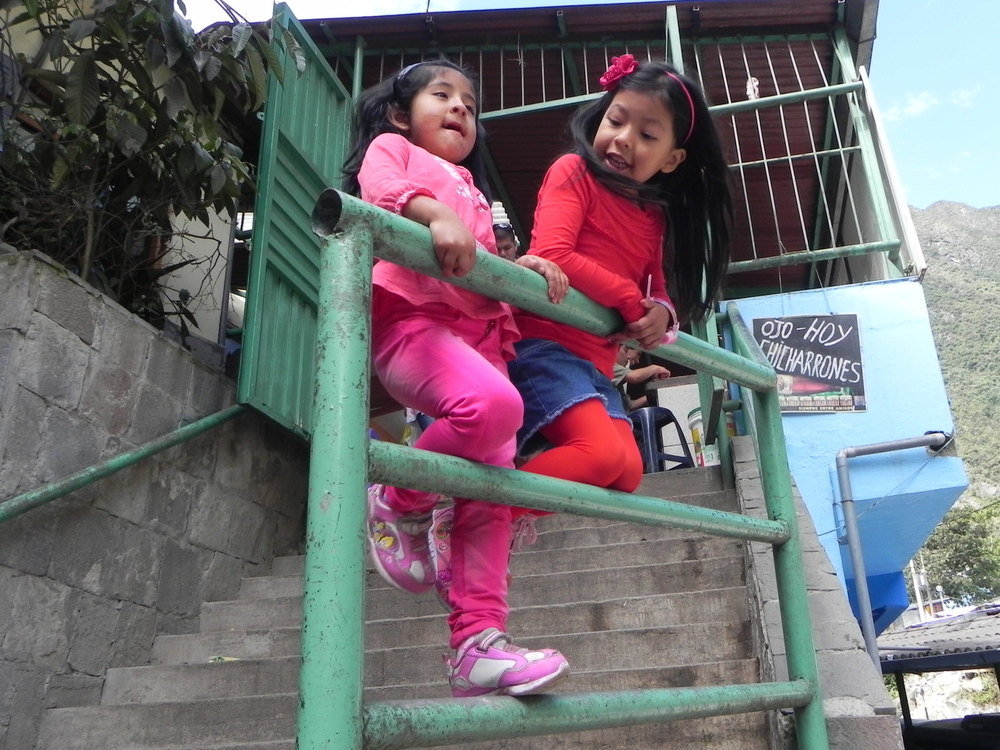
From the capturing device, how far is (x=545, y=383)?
5.35 ft

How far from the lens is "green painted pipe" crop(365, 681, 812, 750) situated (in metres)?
0.90

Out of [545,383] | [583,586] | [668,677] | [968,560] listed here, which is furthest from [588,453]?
[968,560]

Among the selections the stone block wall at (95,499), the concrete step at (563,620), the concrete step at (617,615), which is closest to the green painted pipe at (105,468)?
the stone block wall at (95,499)

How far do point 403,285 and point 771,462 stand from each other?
0.87 meters

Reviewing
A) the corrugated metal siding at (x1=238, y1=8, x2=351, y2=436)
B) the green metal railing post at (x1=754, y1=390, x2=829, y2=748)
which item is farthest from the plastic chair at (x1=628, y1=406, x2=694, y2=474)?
the green metal railing post at (x1=754, y1=390, x2=829, y2=748)

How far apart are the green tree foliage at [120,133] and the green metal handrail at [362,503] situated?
8.50 ft

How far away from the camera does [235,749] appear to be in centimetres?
240

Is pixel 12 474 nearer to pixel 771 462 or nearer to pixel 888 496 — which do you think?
pixel 771 462

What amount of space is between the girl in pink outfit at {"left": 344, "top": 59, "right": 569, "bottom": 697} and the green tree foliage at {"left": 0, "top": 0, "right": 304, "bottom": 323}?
2.05 metres

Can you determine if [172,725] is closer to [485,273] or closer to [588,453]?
[588,453]

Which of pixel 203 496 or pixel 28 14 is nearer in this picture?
pixel 28 14

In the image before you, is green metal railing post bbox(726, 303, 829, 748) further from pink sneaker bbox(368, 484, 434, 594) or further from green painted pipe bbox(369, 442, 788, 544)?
pink sneaker bbox(368, 484, 434, 594)

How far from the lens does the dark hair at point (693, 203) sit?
75.5 inches

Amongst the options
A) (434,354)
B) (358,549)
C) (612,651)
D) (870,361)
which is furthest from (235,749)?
(870,361)
